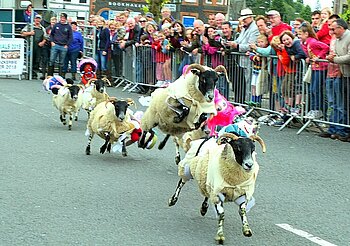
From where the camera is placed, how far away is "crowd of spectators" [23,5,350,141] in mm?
13273

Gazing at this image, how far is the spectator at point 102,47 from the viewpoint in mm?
23547

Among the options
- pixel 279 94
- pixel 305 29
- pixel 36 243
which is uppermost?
pixel 305 29

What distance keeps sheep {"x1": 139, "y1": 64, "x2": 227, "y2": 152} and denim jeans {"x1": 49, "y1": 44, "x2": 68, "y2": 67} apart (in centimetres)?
1475

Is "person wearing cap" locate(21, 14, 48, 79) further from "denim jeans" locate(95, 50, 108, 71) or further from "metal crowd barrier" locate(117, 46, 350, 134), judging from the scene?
"metal crowd barrier" locate(117, 46, 350, 134)

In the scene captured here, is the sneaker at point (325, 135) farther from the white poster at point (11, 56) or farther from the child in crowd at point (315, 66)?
the white poster at point (11, 56)

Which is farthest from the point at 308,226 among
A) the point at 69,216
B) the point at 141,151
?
the point at 141,151

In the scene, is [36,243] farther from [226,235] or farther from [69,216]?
[226,235]

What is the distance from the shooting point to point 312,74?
1396 centimetres

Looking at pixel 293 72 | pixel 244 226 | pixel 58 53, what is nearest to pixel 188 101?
pixel 244 226

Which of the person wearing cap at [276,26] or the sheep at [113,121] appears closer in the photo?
the sheep at [113,121]

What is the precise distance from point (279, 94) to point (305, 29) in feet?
5.12

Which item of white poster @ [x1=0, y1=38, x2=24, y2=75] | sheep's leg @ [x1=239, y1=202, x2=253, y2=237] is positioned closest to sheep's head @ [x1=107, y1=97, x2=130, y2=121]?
sheep's leg @ [x1=239, y1=202, x2=253, y2=237]

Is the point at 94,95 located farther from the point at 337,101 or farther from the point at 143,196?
the point at 143,196

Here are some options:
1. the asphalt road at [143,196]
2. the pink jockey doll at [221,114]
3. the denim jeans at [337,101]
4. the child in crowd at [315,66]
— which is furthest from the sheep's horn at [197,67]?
the child in crowd at [315,66]
